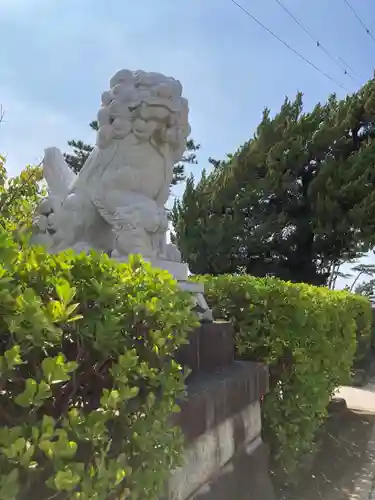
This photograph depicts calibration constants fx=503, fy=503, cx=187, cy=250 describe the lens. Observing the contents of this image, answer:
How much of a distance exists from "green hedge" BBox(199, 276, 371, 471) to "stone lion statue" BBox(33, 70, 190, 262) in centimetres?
54

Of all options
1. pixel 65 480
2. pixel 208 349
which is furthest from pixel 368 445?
pixel 65 480

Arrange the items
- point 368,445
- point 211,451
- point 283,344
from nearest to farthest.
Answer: point 211,451 → point 283,344 → point 368,445

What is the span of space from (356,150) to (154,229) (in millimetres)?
10339

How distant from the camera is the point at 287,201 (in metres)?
12.6

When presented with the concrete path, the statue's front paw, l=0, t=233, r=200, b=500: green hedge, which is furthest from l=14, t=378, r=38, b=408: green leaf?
the concrete path

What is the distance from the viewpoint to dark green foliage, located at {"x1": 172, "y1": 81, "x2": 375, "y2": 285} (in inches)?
468

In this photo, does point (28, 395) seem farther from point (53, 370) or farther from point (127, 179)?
point (127, 179)

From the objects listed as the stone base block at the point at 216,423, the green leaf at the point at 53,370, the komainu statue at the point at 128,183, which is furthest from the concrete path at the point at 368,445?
the green leaf at the point at 53,370

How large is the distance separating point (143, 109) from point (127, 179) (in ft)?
1.39

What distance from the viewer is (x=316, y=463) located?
3885 mm

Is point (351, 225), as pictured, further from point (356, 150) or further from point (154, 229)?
point (154, 229)

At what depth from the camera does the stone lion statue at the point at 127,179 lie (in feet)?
9.69

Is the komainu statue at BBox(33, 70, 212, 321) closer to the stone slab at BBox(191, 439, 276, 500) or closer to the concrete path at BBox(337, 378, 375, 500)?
the stone slab at BBox(191, 439, 276, 500)

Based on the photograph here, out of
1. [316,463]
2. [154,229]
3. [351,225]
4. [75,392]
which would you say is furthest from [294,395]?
[351,225]
